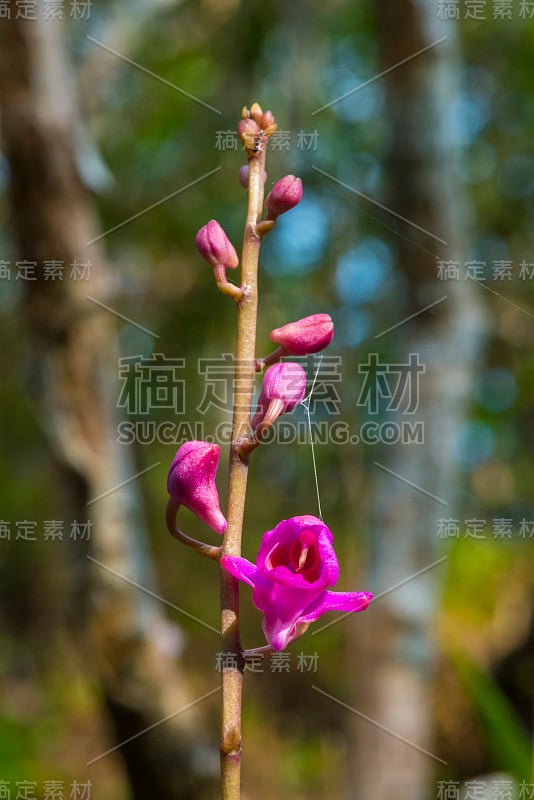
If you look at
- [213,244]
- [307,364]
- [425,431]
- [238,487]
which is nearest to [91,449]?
[425,431]

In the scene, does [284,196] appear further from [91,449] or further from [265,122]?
[91,449]

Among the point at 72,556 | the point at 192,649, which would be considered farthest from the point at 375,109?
the point at 192,649

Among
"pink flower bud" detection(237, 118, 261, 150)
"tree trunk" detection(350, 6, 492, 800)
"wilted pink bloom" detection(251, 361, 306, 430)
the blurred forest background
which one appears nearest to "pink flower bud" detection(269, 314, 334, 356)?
"wilted pink bloom" detection(251, 361, 306, 430)

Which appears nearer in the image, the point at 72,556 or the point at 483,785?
the point at 72,556

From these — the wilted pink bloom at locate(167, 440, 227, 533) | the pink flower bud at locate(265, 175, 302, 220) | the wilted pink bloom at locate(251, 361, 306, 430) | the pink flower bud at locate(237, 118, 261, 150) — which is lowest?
the wilted pink bloom at locate(167, 440, 227, 533)

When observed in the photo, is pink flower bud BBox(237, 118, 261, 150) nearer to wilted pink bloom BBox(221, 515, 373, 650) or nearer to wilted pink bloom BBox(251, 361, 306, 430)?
wilted pink bloom BBox(251, 361, 306, 430)

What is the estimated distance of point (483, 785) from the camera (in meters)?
2.51

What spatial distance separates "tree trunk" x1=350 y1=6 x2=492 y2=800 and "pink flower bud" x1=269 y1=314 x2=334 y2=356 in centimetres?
157

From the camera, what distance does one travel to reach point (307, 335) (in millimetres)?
635

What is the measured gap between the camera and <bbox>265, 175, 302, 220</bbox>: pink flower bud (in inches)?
25.8

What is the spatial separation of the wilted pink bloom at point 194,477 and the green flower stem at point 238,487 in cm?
5

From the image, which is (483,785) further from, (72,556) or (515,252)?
(515,252)

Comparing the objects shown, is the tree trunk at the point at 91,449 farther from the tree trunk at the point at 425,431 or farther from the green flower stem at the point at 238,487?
the green flower stem at the point at 238,487

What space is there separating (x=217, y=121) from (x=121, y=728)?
2.45 m
